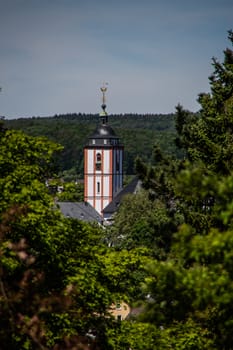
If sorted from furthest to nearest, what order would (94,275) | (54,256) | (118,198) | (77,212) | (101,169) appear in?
(101,169), (118,198), (77,212), (94,275), (54,256)

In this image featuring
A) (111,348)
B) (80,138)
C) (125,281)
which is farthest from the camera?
(80,138)

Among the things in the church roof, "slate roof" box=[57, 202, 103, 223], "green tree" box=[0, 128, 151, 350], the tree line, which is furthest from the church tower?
"green tree" box=[0, 128, 151, 350]

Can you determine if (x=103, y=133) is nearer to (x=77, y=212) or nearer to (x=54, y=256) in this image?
(x=77, y=212)

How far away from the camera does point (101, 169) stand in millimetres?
102188

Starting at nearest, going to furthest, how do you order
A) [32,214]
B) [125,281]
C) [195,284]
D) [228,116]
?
[195,284], [32,214], [125,281], [228,116]

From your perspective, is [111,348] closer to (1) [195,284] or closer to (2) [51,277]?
(2) [51,277]

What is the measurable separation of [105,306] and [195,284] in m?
7.42

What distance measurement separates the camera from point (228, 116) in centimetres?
2211

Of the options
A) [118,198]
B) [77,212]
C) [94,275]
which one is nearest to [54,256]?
[94,275]

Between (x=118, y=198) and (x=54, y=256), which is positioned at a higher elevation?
(x=54, y=256)

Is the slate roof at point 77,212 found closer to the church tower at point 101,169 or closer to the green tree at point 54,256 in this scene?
the church tower at point 101,169

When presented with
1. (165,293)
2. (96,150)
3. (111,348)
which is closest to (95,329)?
(111,348)

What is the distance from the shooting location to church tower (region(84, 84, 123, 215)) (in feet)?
333

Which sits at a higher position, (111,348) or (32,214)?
(32,214)
